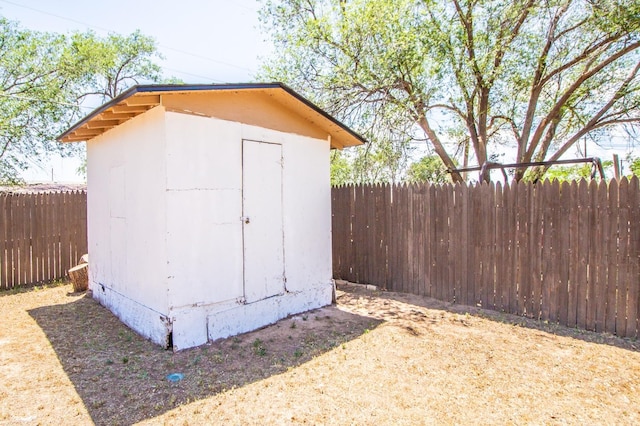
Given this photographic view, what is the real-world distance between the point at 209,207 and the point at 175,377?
75.7 inches

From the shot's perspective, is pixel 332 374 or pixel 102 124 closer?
pixel 332 374

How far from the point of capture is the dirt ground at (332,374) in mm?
2855

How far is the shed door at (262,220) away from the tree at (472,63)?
15.3ft

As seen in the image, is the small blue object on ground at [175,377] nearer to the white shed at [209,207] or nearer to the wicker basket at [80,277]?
the white shed at [209,207]

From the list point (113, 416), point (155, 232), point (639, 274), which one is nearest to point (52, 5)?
point (155, 232)

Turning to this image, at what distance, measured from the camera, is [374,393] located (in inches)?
125

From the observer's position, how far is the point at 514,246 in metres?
5.24

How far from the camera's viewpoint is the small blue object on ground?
3.45m

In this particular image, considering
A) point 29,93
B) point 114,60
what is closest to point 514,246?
point 29,93

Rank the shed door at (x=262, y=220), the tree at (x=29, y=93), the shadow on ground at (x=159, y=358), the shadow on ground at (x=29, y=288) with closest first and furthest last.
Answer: the shadow on ground at (x=159, y=358), the shed door at (x=262, y=220), the shadow on ground at (x=29, y=288), the tree at (x=29, y=93)

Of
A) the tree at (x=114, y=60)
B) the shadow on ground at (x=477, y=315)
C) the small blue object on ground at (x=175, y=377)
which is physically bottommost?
the small blue object on ground at (x=175, y=377)

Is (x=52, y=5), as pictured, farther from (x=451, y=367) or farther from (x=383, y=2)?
(x=451, y=367)

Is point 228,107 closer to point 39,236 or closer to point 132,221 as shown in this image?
point 132,221

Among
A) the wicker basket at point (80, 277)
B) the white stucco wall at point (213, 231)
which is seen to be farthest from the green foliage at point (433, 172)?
the wicker basket at point (80, 277)
